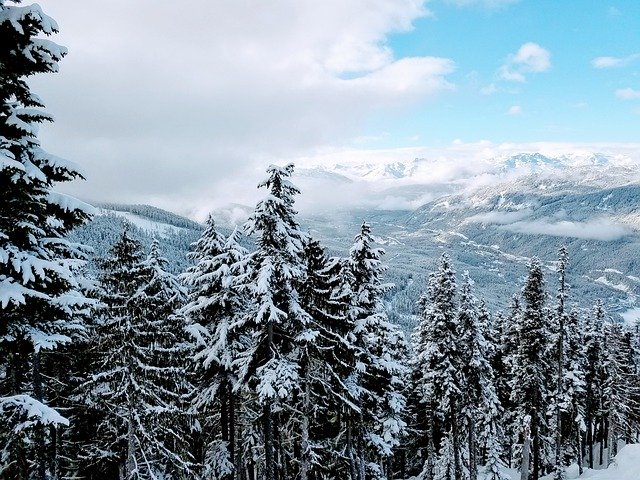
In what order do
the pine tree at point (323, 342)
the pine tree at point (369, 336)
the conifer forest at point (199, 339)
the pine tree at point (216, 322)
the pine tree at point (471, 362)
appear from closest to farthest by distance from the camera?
the conifer forest at point (199, 339), the pine tree at point (323, 342), the pine tree at point (216, 322), the pine tree at point (369, 336), the pine tree at point (471, 362)

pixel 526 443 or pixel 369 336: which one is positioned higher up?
pixel 369 336

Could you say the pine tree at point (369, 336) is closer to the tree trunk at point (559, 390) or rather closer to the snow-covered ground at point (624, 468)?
the tree trunk at point (559, 390)

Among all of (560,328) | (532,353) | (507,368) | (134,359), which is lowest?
(507,368)

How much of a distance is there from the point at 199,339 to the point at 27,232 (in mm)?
11242

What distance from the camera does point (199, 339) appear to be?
2041 centimetres

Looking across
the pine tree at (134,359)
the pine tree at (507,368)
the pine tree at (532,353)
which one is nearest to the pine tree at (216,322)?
the pine tree at (134,359)

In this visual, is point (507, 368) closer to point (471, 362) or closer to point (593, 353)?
point (593, 353)

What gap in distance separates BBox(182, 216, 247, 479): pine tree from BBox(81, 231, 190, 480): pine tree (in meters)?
1.45

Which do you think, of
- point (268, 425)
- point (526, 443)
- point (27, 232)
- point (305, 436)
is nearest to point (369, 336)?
point (305, 436)

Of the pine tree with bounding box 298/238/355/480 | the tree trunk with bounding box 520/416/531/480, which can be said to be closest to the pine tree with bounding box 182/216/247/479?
the pine tree with bounding box 298/238/355/480

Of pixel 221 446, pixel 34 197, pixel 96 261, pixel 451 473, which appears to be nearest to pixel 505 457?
pixel 451 473

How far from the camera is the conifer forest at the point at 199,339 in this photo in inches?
402

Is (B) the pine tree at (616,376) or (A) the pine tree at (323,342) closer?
(A) the pine tree at (323,342)

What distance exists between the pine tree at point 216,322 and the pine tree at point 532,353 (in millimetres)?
24938
